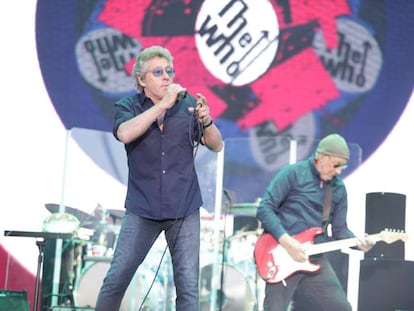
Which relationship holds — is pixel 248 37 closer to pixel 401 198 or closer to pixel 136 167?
pixel 401 198

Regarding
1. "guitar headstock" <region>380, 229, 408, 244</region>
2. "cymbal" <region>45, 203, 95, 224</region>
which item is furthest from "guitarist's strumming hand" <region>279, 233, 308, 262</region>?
"cymbal" <region>45, 203, 95, 224</region>

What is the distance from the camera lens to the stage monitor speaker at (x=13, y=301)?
536cm

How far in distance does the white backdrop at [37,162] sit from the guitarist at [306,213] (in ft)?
5.11

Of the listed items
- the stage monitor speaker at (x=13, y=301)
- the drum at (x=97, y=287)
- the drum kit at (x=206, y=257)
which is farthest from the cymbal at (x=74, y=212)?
the stage monitor speaker at (x=13, y=301)

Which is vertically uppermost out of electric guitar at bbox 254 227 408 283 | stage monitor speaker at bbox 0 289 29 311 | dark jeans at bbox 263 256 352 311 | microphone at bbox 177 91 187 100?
microphone at bbox 177 91 187 100

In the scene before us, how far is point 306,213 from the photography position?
5.52 metres

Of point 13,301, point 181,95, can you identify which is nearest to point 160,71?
point 181,95

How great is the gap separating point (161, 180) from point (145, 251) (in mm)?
358

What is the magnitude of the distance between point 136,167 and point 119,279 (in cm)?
56

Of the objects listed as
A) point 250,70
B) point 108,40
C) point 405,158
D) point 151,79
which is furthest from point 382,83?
point 151,79

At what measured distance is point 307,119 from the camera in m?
7.32

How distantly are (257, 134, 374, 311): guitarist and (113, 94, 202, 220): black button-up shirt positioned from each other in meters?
1.74

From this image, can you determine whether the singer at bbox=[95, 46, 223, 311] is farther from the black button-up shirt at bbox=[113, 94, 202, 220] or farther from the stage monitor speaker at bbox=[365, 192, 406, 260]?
the stage monitor speaker at bbox=[365, 192, 406, 260]

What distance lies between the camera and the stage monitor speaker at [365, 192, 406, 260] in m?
6.39
